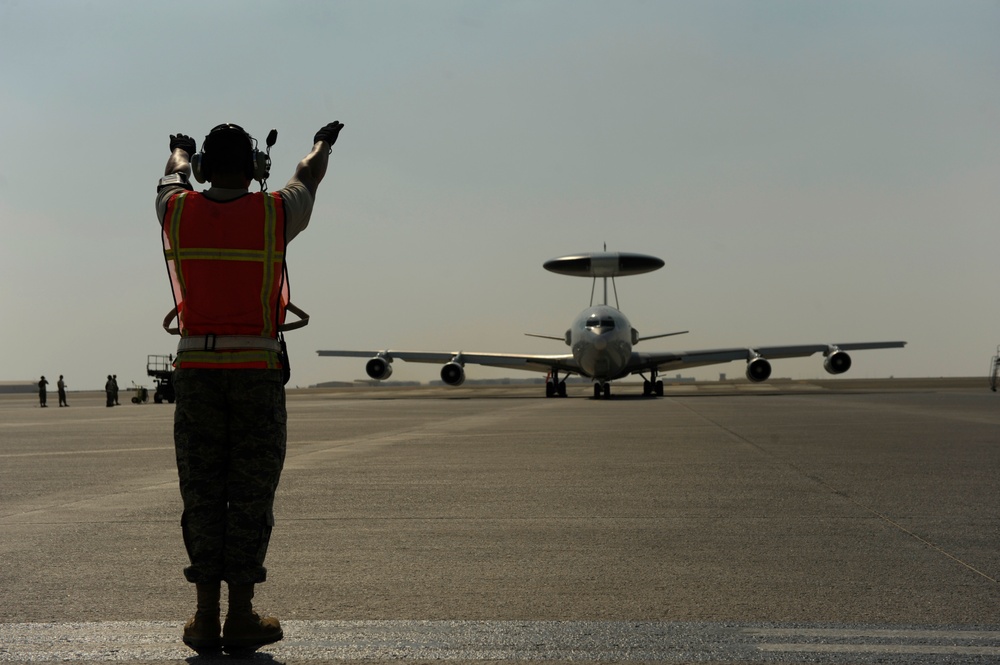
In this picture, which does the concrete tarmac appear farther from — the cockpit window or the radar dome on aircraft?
the radar dome on aircraft

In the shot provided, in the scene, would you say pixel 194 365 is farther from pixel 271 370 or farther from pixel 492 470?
pixel 492 470

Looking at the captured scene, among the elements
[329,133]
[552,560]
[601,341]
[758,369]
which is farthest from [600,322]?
[329,133]

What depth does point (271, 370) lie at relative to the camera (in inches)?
162

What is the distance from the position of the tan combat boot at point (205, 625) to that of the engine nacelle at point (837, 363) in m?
44.2

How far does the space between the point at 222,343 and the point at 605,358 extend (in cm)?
3510

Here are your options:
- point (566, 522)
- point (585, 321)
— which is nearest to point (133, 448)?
point (566, 522)

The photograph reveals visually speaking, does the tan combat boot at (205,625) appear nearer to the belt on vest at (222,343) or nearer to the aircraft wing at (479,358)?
the belt on vest at (222,343)

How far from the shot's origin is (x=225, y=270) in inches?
160

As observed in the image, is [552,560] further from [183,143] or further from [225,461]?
[183,143]

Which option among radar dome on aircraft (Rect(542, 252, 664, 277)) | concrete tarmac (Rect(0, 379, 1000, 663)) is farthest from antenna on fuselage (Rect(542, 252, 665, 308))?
concrete tarmac (Rect(0, 379, 1000, 663))

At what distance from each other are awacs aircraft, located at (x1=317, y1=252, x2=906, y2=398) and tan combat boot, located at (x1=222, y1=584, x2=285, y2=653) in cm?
3444

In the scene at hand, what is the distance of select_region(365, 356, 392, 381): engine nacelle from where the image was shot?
1818 inches

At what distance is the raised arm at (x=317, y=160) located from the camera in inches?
176

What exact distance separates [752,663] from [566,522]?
340cm
